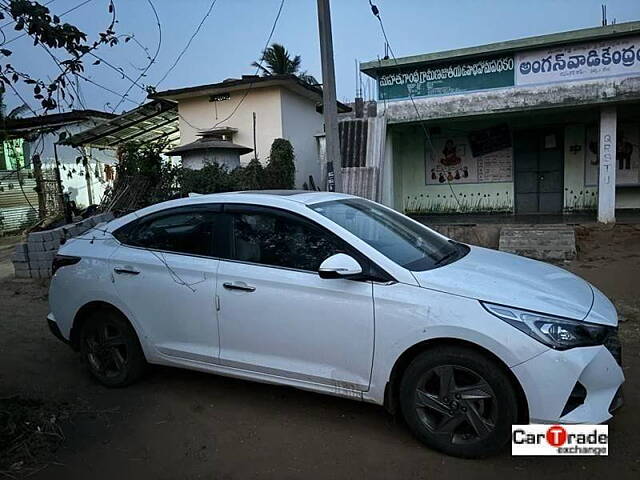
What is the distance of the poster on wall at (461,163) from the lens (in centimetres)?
1370

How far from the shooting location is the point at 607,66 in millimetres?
10016

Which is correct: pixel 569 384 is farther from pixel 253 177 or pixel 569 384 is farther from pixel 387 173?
pixel 387 173

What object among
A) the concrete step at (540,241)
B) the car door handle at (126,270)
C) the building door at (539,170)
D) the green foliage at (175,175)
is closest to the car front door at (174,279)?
the car door handle at (126,270)

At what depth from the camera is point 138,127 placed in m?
15.7

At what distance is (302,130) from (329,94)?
26.7 feet

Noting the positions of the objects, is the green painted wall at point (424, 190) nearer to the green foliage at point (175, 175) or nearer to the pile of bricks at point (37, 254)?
the green foliage at point (175, 175)

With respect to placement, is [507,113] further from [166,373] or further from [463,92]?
[166,373]

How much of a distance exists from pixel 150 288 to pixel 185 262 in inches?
14.3

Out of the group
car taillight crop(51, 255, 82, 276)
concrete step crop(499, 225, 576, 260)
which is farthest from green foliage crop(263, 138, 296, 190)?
car taillight crop(51, 255, 82, 276)

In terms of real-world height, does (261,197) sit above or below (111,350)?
above

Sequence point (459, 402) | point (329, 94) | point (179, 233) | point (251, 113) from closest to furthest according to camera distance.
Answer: point (459, 402)
point (179, 233)
point (329, 94)
point (251, 113)

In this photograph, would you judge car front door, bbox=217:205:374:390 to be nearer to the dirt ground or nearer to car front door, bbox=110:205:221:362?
car front door, bbox=110:205:221:362

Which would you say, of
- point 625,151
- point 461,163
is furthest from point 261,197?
point 625,151

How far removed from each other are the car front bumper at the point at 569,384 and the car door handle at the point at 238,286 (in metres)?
1.74
